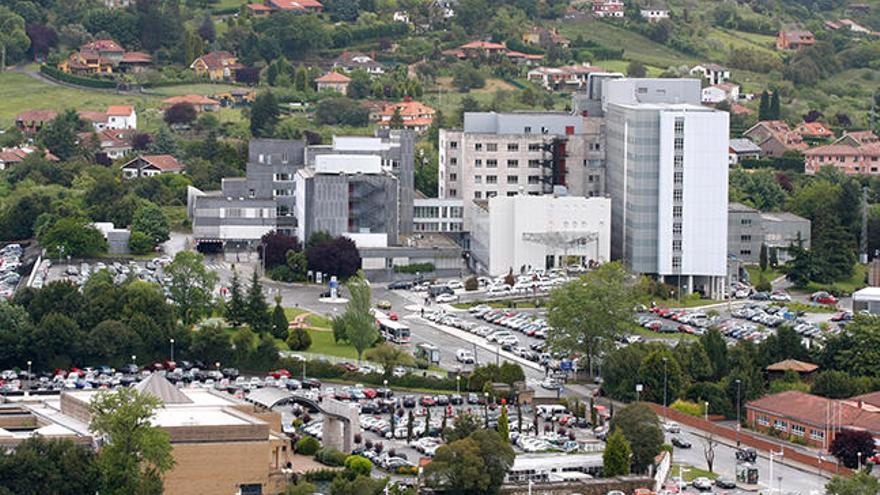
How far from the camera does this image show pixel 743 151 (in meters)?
97.3

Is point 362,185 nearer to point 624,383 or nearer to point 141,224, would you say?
point 141,224

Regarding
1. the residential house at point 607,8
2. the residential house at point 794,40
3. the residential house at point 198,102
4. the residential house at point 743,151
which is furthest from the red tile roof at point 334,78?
the residential house at point 794,40

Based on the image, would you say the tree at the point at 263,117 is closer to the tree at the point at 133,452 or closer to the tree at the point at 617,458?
the tree at the point at 617,458

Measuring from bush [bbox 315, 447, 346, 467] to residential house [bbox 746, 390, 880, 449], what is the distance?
10.1 m

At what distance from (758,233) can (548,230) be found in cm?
767

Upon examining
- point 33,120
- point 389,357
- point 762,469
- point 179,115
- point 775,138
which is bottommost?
point 762,469

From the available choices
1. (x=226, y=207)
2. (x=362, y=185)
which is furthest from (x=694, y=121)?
(x=226, y=207)

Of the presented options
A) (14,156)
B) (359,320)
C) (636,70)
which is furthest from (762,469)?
(636,70)

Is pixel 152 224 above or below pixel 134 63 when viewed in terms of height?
below

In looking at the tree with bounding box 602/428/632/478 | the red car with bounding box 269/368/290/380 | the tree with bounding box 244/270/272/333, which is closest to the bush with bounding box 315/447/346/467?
the tree with bounding box 602/428/632/478

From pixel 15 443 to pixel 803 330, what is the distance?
24937 mm

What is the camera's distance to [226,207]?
7800 centimetres

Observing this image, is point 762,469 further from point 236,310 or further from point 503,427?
point 236,310

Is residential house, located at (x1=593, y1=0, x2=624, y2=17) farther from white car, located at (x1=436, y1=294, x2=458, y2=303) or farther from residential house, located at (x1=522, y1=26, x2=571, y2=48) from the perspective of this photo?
white car, located at (x1=436, y1=294, x2=458, y2=303)
